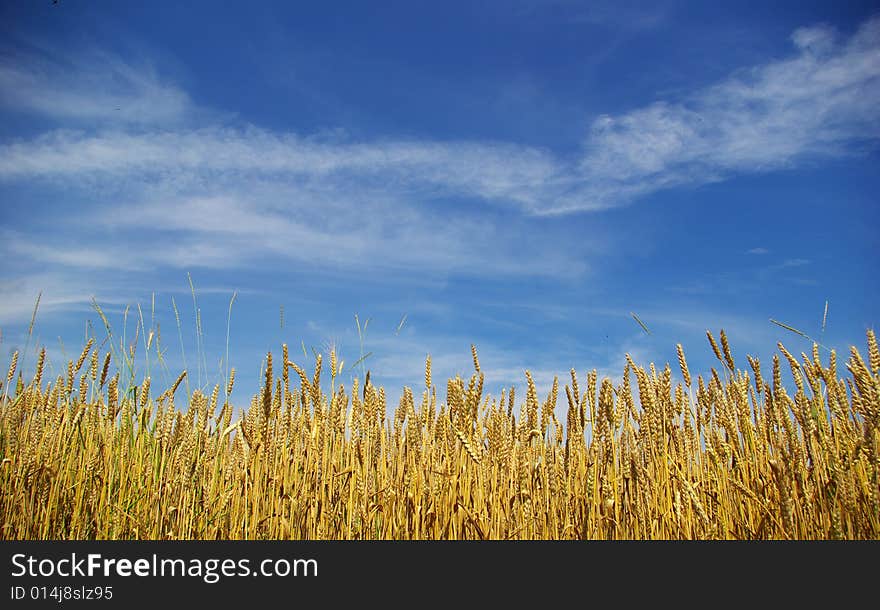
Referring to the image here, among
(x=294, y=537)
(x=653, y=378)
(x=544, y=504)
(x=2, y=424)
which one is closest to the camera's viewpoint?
(x=294, y=537)

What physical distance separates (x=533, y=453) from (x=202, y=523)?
1280mm

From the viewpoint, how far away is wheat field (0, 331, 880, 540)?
201 centimetres

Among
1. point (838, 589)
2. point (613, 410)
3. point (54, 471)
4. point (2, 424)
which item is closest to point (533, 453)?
point (613, 410)

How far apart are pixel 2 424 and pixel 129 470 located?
0.93 m

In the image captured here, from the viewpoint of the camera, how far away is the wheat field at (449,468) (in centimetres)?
201

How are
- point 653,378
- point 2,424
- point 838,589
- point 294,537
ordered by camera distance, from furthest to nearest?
point 2,424
point 653,378
point 294,537
point 838,589

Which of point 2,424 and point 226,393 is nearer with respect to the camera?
point 226,393

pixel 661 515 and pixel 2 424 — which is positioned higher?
pixel 2 424

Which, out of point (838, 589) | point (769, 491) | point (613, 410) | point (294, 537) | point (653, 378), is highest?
point (653, 378)

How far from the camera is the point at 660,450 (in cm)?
219

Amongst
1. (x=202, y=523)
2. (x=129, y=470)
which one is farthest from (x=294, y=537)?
(x=129, y=470)

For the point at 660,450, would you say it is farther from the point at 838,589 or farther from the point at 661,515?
the point at 838,589

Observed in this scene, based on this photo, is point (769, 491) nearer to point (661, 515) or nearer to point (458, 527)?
point (661, 515)

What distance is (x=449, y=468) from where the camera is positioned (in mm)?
2115
